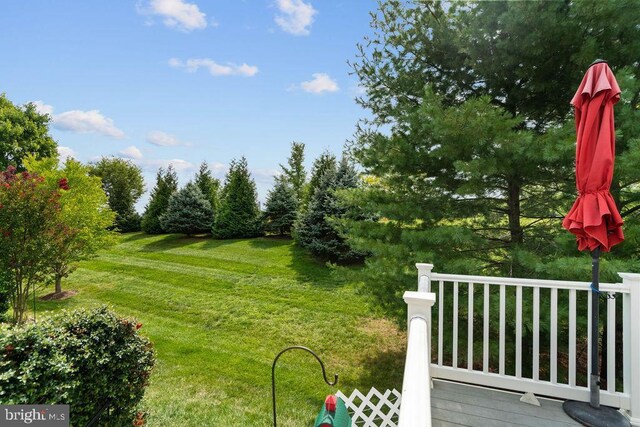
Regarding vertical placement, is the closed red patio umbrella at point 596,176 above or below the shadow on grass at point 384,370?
above

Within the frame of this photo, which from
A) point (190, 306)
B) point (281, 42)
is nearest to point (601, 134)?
point (281, 42)

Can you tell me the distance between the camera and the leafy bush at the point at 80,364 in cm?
232

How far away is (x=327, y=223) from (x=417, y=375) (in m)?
10.1

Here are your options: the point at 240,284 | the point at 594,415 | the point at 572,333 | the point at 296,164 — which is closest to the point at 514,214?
the point at 572,333

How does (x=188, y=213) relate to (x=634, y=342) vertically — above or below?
above

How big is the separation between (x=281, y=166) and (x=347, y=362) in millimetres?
18977

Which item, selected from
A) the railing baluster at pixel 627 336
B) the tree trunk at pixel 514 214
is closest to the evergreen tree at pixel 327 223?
the tree trunk at pixel 514 214

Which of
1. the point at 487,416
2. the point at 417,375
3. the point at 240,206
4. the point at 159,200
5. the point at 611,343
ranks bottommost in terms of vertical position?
the point at 487,416

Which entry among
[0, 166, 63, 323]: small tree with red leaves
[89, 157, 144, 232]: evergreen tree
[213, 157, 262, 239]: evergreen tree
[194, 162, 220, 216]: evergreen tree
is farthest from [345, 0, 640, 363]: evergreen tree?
[89, 157, 144, 232]: evergreen tree

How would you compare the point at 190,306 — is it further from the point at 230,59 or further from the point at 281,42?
the point at 281,42

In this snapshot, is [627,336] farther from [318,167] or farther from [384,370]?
[318,167]

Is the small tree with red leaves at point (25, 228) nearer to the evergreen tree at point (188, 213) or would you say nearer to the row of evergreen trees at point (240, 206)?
the row of evergreen trees at point (240, 206)

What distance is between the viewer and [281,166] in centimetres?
2327

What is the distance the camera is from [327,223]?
11.5 metres
